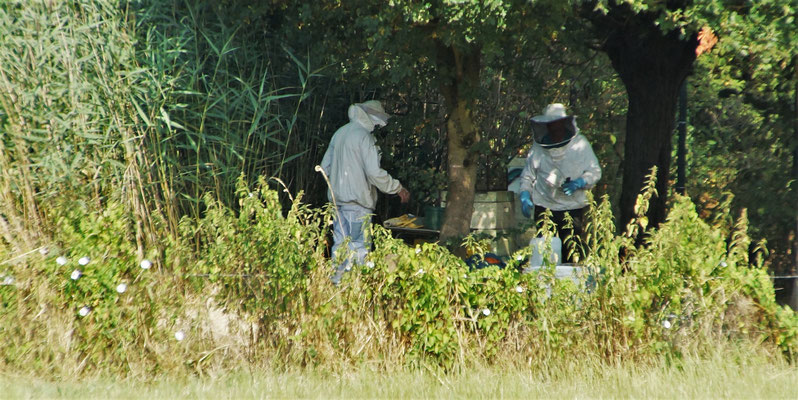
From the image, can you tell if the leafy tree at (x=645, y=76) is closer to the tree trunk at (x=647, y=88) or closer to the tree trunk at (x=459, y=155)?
the tree trunk at (x=647, y=88)

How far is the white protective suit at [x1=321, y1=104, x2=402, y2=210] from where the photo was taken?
294 inches

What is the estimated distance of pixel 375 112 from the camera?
7.65 meters

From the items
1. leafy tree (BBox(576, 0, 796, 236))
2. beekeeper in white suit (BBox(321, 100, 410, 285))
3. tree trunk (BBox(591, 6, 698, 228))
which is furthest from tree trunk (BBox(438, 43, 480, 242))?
tree trunk (BBox(591, 6, 698, 228))

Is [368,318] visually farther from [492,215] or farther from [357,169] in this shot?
[492,215]

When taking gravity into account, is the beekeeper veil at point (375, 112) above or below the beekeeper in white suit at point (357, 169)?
above

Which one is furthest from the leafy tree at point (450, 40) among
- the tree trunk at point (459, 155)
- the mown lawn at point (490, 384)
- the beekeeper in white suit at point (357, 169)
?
the mown lawn at point (490, 384)

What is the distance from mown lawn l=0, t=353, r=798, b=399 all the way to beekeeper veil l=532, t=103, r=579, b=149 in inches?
129

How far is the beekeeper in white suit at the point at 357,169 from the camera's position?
7.47m

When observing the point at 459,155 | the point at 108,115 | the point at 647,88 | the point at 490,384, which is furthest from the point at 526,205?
the point at 108,115

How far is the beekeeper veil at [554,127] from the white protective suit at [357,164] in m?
1.41

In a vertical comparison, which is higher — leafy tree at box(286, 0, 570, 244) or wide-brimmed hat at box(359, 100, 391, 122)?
leafy tree at box(286, 0, 570, 244)

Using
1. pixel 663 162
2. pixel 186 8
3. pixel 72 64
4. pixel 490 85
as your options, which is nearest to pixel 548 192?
pixel 663 162

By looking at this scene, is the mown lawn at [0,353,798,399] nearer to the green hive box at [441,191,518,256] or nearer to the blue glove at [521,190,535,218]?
the blue glove at [521,190,535,218]

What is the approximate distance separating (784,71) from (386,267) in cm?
362
